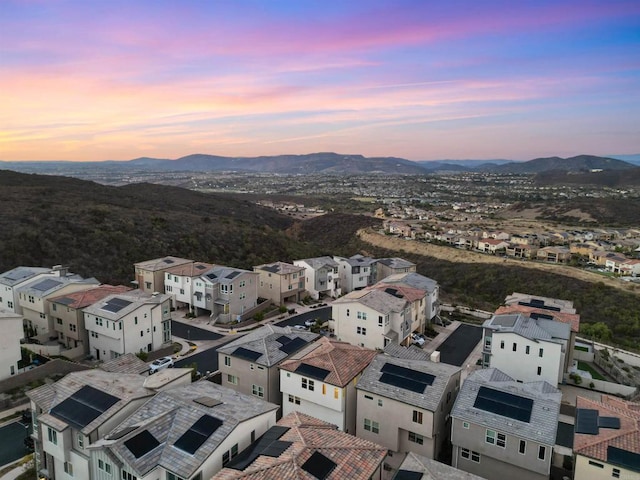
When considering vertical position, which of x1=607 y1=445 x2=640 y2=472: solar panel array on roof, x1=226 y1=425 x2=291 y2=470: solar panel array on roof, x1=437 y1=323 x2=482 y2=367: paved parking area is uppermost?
x1=226 y1=425 x2=291 y2=470: solar panel array on roof

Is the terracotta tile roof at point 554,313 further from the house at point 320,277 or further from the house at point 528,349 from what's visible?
the house at point 320,277

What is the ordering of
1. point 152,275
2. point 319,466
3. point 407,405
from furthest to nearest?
1. point 152,275
2. point 407,405
3. point 319,466

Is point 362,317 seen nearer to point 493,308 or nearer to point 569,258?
point 493,308

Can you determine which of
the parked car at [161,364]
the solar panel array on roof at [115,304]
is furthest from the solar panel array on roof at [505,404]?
the solar panel array on roof at [115,304]

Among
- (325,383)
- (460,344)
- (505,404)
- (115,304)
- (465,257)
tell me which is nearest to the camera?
(505,404)

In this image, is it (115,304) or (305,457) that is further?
(115,304)

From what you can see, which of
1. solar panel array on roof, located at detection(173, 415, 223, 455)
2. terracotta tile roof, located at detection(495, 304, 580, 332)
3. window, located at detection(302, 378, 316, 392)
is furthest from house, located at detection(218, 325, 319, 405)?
terracotta tile roof, located at detection(495, 304, 580, 332)

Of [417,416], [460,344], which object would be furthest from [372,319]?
[417,416]

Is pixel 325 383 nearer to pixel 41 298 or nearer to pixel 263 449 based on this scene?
pixel 263 449

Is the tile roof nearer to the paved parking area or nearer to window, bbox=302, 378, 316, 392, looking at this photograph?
window, bbox=302, 378, 316, 392
